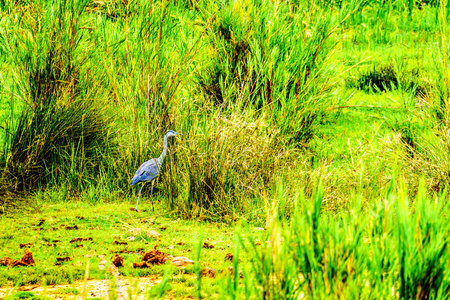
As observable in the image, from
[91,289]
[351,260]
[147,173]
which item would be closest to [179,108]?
[147,173]

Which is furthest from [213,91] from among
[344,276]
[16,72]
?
[344,276]

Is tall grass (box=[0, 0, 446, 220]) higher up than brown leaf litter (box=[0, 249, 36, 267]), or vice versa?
tall grass (box=[0, 0, 446, 220])

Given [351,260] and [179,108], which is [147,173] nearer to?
[179,108]

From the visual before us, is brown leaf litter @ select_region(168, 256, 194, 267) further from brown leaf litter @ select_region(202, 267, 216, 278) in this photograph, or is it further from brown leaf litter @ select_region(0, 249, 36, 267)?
brown leaf litter @ select_region(0, 249, 36, 267)

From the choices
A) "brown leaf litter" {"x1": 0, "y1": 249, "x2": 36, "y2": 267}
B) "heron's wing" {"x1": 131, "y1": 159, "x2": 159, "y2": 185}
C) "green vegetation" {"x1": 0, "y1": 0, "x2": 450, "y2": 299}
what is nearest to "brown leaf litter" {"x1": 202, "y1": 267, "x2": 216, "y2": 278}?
"green vegetation" {"x1": 0, "y1": 0, "x2": 450, "y2": 299}

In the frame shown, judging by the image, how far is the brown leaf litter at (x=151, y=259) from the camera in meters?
4.62

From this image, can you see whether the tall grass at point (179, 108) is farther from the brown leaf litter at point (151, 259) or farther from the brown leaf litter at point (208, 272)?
the brown leaf litter at point (208, 272)

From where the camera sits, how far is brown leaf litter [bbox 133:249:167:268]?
4.62m

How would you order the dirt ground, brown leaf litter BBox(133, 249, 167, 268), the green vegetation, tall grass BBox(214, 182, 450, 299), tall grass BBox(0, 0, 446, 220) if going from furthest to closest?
tall grass BBox(0, 0, 446, 220) → the green vegetation → brown leaf litter BBox(133, 249, 167, 268) → the dirt ground → tall grass BBox(214, 182, 450, 299)

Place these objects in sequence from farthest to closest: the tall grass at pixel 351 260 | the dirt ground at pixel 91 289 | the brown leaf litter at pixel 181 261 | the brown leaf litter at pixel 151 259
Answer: the brown leaf litter at pixel 181 261, the brown leaf litter at pixel 151 259, the dirt ground at pixel 91 289, the tall grass at pixel 351 260

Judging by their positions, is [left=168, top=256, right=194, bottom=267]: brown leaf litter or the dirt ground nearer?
the dirt ground

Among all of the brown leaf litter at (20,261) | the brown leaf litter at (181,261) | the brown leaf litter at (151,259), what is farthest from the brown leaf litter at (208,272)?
the brown leaf litter at (20,261)

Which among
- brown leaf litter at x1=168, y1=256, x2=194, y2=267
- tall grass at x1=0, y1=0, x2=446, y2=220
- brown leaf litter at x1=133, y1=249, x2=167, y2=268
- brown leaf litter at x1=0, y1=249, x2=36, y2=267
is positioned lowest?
brown leaf litter at x1=0, y1=249, x2=36, y2=267

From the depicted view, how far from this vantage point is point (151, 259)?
473 cm
